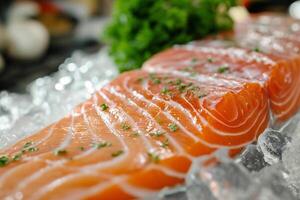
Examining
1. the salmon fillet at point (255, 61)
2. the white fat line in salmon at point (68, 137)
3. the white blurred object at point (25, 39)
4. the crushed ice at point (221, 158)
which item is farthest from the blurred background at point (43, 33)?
the white fat line in salmon at point (68, 137)

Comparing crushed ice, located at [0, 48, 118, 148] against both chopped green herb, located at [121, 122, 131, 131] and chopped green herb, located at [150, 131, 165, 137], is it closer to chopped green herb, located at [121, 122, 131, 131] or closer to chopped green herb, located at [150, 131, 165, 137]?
chopped green herb, located at [121, 122, 131, 131]

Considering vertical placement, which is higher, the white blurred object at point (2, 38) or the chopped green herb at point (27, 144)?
the white blurred object at point (2, 38)

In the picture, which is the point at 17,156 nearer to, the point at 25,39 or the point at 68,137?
the point at 68,137

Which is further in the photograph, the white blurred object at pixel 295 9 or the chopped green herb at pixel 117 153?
the white blurred object at pixel 295 9

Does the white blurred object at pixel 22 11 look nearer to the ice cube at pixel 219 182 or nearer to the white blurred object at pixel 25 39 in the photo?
the white blurred object at pixel 25 39

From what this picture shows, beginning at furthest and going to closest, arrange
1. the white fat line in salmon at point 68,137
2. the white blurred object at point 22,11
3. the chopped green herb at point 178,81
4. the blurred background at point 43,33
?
the white blurred object at point 22,11 < the blurred background at point 43,33 < the chopped green herb at point 178,81 < the white fat line in salmon at point 68,137

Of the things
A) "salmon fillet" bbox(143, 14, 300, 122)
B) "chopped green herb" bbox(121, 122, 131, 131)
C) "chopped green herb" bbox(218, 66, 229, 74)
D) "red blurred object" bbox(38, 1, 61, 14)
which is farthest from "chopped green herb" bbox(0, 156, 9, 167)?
"red blurred object" bbox(38, 1, 61, 14)

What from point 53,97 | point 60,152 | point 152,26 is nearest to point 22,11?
point 152,26
